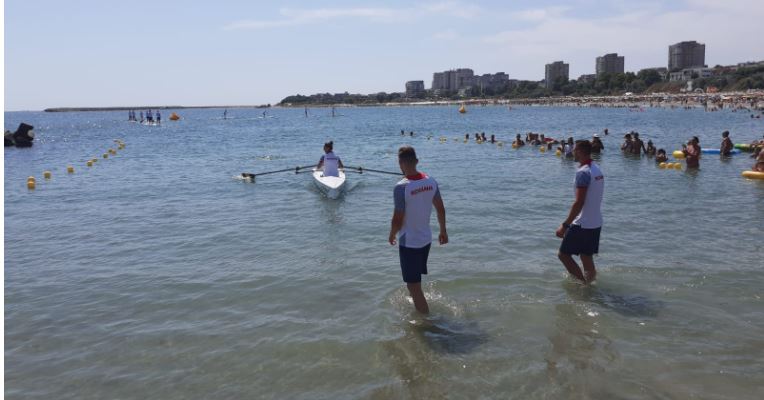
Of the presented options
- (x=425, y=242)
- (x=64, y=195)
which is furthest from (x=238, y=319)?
(x=64, y=195)

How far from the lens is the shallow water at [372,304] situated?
211 inches

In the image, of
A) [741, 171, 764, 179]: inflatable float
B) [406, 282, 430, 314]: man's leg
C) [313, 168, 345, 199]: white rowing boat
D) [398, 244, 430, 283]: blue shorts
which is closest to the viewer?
[398, 244, 430, 283]: blue shorts

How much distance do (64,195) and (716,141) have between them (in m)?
33.9

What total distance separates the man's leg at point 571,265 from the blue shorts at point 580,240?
9 centimetres

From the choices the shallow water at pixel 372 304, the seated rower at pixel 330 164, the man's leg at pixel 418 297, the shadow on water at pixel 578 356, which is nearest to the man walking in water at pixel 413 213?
the man's leg at pixel 418 297

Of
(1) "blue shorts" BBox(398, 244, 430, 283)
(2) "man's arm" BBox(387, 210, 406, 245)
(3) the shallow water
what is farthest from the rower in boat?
(2) "man's arm" BBox(387, 210, 406, 245)

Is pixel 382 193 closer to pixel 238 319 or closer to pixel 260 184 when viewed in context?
pixel 260 184

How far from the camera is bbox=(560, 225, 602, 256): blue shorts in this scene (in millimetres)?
7113

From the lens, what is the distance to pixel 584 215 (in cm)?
704

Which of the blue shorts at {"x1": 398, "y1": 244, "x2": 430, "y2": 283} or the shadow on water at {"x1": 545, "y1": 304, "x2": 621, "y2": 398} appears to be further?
the blue shorts at {"x1": 398, "y1": 244, "x2": 430, "y2": 283}

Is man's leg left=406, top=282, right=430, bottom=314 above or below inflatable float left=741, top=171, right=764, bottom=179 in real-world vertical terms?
below

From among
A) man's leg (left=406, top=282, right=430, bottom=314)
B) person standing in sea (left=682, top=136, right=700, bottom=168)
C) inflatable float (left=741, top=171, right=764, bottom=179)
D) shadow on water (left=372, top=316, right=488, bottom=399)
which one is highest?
person standing in sea (left=682, top=136, right=700, bottom=168)

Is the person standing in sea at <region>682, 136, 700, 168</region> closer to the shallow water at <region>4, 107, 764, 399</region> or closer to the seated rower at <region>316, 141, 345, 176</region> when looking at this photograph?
the shallow water at <region>4, 107, 764, 399</region>

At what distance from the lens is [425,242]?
6.19 metres
